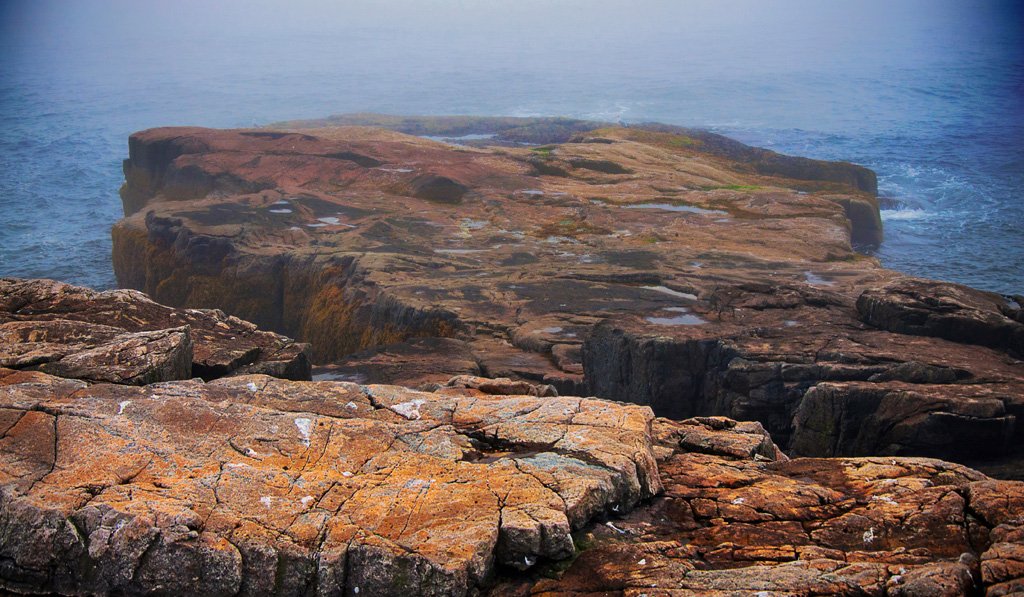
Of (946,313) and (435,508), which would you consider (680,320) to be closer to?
(946,313)

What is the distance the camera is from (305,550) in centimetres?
597

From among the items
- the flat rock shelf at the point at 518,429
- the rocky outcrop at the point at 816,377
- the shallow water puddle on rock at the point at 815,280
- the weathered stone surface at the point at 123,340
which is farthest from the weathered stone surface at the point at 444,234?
the weathered stone surface at the point at 123,340

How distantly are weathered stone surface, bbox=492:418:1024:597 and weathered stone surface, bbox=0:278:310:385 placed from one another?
6.17m

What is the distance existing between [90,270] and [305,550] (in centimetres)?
3983

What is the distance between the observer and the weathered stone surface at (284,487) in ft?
19.5

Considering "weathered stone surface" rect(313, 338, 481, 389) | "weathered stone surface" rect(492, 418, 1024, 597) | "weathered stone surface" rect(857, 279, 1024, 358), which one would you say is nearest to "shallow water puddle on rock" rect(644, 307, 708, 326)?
"weathered stone surface" rect(857, 279, 1024, 358)

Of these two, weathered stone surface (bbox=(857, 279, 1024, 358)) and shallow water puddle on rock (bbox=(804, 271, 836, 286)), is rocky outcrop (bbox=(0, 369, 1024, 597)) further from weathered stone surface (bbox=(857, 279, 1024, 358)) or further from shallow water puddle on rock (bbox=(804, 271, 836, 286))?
shallow water puddle on rock (bbox=(804, 271, 836, 286))

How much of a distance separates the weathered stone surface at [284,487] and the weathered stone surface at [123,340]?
66cm

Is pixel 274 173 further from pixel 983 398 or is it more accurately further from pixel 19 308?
pixel 983 398

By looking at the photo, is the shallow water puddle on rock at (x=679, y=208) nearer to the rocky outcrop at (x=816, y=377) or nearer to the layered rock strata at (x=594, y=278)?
the layered rock strata at (x=594, y=278)

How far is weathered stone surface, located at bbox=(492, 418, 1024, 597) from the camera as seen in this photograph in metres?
5.58

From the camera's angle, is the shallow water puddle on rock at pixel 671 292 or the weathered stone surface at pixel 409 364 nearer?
the weathered stone surface at pixel 409 364

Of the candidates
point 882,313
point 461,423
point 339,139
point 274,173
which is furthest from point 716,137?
point 461,423

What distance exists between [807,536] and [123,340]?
894 centimetres
